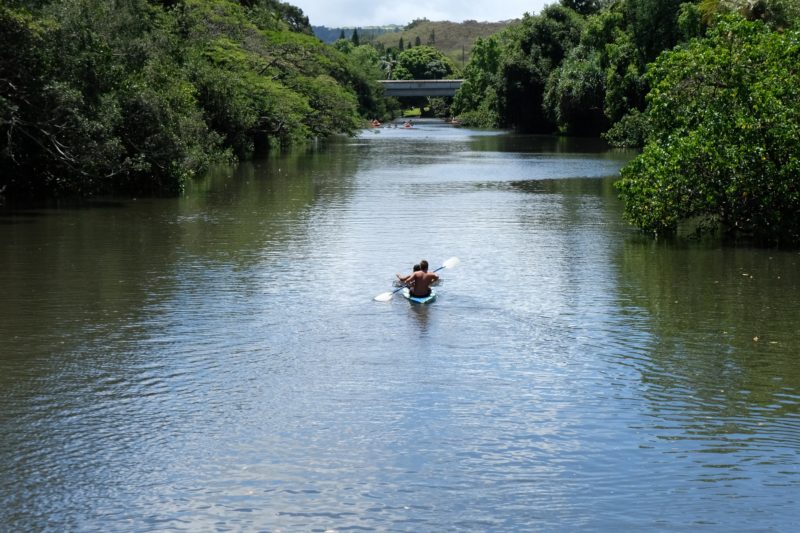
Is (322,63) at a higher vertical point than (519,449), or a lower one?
higher

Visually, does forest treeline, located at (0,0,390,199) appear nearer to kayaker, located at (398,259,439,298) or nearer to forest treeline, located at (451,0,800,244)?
kayaker, located at (398,259,439,298)

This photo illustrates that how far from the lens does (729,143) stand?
25203 millimetres

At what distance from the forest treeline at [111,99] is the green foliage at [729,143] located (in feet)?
58.1

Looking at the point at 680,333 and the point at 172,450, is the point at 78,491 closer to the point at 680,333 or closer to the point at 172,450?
the point at 172,450

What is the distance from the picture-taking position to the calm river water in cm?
1044

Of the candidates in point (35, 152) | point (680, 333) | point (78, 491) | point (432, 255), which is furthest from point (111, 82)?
point (78, 491)

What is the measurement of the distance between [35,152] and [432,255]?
53.2ft

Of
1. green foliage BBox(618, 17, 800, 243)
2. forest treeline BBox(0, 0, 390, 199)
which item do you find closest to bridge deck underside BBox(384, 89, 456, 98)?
forest treeline BBox(0, 0, 390, 199)

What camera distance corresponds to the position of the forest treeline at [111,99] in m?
32.2

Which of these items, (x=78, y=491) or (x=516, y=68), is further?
(x=516, y=68)

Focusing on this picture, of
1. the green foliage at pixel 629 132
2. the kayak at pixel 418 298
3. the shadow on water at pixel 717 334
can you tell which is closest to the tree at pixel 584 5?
the green foliage at pixel 629 132

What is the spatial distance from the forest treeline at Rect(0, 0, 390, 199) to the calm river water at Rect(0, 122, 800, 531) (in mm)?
5469

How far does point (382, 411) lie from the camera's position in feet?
43.5

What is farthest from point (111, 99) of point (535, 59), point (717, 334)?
point (535, 59)
